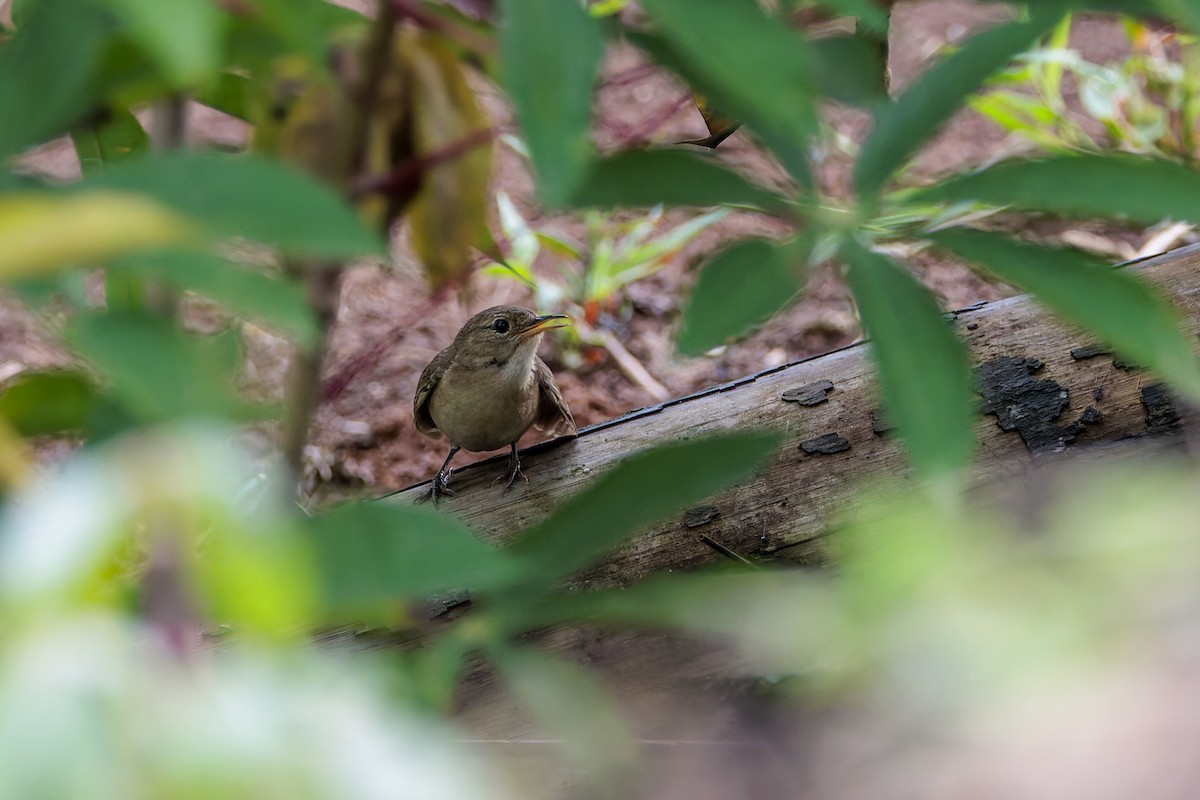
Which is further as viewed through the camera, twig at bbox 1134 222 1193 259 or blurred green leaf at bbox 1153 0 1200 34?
twig at bbox 1134 222 1193 259

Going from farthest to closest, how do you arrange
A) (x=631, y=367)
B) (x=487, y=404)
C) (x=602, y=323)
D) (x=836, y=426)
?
1. (x=602, y=323)
2. (x=631, y=367)
3. (x=487, y=404)
4. (x=836, y=426)

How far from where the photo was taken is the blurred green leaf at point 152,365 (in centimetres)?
69

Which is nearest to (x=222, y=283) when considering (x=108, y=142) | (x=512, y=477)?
(x=108, y=142)

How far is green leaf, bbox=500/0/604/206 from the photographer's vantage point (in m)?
0.79

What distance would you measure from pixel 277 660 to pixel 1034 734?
0.48 metres

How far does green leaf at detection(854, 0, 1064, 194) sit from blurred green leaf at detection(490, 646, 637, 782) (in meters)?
0.59

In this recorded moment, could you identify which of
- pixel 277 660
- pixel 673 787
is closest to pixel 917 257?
pixel 673 787

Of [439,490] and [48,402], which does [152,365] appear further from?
[439,490]

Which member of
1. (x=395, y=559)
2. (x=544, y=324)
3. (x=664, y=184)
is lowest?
(x=544, y=324)

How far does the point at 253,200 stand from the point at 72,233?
143 mm

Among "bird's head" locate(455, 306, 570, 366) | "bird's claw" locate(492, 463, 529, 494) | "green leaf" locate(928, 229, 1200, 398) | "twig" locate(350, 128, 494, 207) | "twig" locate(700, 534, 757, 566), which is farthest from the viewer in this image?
"bird's head" locate(455, 306, 570, 366)

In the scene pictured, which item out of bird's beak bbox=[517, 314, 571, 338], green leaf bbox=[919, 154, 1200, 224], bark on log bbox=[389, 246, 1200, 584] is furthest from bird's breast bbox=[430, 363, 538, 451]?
green leaf bbox=[919, 154, 1200, 224]

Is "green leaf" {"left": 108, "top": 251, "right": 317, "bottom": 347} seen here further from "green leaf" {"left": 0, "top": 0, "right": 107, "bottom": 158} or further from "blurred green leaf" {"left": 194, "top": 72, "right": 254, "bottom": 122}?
"blurred green leaf" {"left": 194, "top": 72, "right": 254, "bottom": 122}

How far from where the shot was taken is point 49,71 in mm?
870
